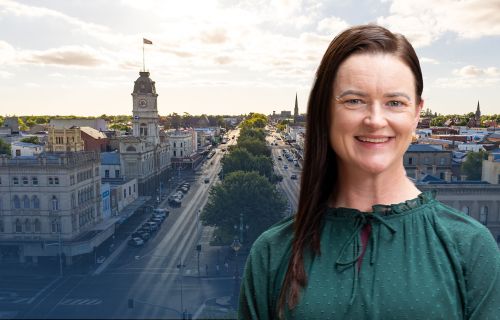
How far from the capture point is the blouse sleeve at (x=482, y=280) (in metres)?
2.37

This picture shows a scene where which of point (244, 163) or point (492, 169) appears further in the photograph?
point (244, 163)

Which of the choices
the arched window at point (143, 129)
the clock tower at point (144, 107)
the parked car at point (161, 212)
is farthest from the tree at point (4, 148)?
the parked car at point (161, 212)

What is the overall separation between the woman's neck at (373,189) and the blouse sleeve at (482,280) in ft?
1.46

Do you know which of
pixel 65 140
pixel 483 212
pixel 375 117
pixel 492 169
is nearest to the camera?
pixel 375 117

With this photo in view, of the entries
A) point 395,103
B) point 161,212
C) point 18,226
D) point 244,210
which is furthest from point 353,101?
point 161,212

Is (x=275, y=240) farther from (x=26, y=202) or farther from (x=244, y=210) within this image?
(x=26, y=202)

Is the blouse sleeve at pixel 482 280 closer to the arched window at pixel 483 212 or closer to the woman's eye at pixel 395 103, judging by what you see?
the woman's eye at pixel 395 103

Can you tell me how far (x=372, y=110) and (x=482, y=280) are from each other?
1.02m

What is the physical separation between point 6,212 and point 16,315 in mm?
11877

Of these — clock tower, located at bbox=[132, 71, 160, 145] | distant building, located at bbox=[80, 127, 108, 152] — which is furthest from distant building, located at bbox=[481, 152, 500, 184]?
distant building, located at bbox=[80, 127, 108, 152]

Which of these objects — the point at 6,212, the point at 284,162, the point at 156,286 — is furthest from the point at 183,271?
the point at 284,162

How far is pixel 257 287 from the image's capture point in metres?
2.74

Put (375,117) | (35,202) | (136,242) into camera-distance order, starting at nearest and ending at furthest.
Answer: (375,117) < (35,202) < (136,242)

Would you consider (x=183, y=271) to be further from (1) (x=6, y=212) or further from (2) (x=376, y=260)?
(2) (x=376, y=260)
